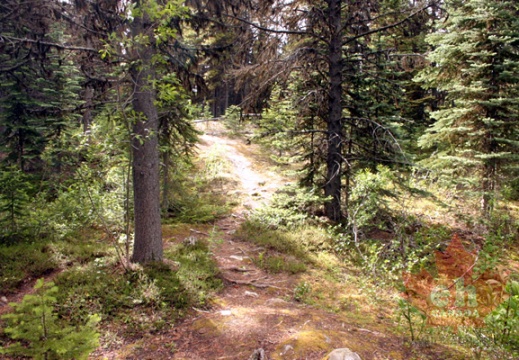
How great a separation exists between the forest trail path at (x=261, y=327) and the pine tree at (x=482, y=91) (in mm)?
7691

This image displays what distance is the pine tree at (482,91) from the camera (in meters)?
9.92

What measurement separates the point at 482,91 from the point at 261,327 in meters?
10.9

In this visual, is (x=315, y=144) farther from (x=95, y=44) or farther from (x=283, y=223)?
(x=95, y=44)

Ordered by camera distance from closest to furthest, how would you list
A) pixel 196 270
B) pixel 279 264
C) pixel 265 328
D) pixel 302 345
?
pixel 302 345 < pixel 265 328 < pixel 196 270 < pixel 279 264

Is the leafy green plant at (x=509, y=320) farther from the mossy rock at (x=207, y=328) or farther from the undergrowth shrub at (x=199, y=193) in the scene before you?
the undergrowth shrub at (x=199, y=193)

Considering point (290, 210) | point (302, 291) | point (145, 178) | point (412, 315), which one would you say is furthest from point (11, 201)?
point (412, 315)

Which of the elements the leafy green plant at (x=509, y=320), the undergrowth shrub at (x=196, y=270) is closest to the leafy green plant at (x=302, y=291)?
the undergrowth shrub at (x=196, y=270)

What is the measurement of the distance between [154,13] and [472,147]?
37.2 feet

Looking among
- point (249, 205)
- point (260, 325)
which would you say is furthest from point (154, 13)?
point (249, 205)

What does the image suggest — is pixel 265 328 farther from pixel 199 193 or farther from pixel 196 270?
pixel 199 193

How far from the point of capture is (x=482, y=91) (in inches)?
412

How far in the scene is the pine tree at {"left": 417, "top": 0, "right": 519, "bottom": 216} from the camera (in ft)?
32.6

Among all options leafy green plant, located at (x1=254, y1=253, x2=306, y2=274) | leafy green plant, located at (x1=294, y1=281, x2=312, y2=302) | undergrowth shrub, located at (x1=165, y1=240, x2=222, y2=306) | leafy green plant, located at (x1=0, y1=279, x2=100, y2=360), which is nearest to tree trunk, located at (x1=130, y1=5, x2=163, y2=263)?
undergrowth shrub, located at (x1=165, y1=240, x2=222, y2=306)

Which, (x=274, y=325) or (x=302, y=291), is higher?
(x=274, y=325)
